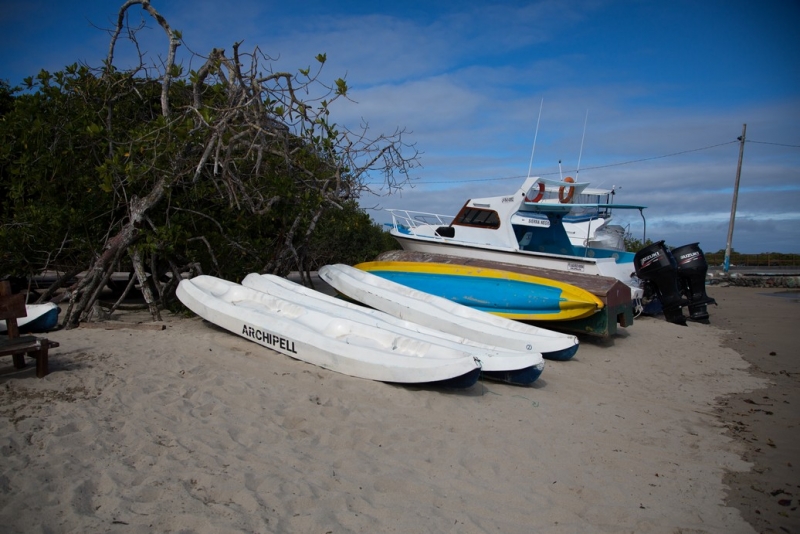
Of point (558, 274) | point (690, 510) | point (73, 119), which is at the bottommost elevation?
point (690, 510)

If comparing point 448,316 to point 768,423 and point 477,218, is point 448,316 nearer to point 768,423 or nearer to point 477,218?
point 768,423

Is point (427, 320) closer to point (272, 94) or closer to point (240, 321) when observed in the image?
point (240, 321)

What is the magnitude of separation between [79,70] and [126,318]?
3711 millimetres

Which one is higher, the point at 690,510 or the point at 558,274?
the point at 558,274

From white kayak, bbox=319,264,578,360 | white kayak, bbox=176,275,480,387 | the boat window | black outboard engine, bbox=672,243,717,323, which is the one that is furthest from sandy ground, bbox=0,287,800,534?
the boat window

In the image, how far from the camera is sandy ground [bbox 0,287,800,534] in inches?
129

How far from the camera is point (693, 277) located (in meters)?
11.4

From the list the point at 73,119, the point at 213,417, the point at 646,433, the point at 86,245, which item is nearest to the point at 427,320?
the point at 646,433

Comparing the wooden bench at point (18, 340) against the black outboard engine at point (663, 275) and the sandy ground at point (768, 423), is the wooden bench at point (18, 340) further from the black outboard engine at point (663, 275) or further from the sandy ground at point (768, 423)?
the black outboard engine at point (663, 275)

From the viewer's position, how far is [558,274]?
9703 mm

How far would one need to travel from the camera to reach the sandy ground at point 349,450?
327 centimetres

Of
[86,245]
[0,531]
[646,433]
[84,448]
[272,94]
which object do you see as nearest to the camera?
[0,531]

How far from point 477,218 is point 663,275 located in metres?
3.87

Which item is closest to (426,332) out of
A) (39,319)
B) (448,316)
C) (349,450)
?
(448,316)
